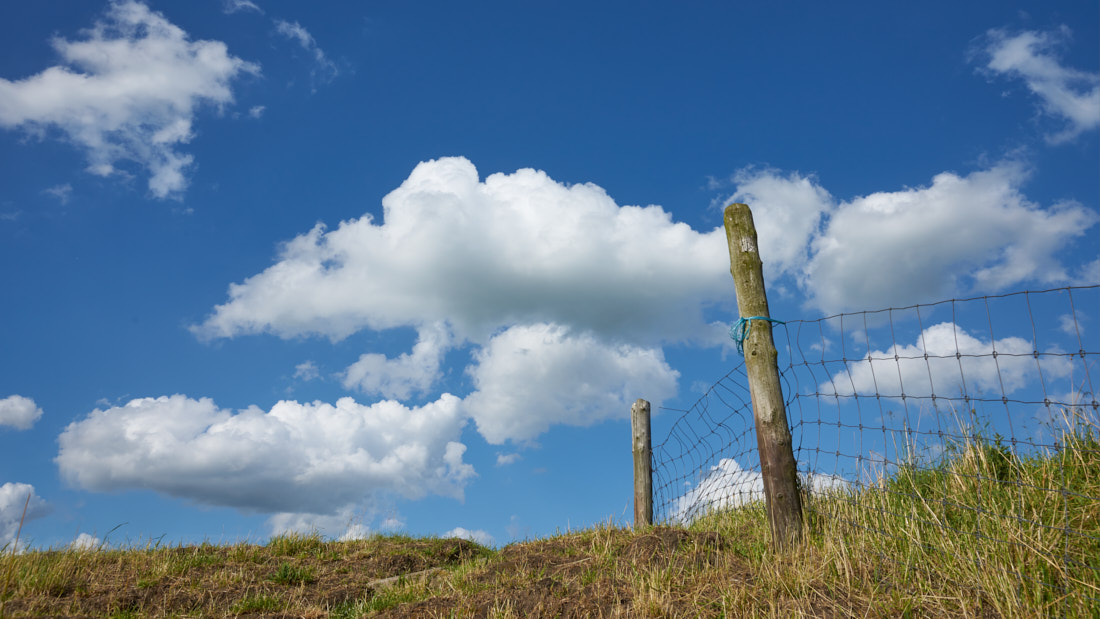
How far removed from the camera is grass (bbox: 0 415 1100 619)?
4.58 meters

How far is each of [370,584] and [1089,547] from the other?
6.47 meters

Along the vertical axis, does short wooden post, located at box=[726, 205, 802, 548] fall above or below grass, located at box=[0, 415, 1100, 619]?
above

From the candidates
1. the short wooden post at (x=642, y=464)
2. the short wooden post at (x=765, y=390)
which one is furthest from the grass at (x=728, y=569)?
the short wooden post at (x=642, y=464)

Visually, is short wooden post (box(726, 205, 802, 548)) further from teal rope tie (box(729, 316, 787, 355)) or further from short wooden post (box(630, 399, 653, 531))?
short wooden post (box(630, 399, 653, 531))

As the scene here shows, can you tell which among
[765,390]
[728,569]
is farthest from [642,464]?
[728,569]

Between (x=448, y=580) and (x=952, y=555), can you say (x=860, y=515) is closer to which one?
(x=952, y=555)

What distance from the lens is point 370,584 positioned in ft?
24.1

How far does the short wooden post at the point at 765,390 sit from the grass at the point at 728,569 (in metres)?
0.24

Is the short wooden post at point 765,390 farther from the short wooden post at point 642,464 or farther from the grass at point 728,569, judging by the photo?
the short wooden post at point 642,464

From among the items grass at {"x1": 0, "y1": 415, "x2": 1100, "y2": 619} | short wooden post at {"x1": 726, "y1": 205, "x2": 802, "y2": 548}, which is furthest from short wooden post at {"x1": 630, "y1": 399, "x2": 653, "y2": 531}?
short wooden post at {"x1": 726, "y1": 205, "x2": 802, "y2": 548}

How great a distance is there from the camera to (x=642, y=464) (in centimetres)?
930

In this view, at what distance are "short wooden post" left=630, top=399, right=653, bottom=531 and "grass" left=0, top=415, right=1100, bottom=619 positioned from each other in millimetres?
1317

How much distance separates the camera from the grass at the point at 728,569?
458cm

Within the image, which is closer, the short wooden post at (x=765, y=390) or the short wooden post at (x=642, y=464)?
the short wooden post at (x=765, y=390)
